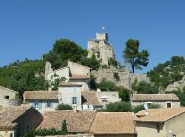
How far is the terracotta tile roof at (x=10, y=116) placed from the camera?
35219mm

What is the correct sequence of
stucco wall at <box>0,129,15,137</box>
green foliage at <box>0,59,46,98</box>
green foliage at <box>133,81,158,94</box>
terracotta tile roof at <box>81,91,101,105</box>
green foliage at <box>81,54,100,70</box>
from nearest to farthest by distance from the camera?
stucco wall at <box>0,129,15,137</box>, terracotta tile roof at <box>81,91,101,105</box>, green foliage at <box>0,59,46,98</box>, green foliage at <box>133,81,158,94</box>, green foliage at <box>81,54,100,70</box>

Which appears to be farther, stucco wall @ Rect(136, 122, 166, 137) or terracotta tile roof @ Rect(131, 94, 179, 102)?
terracotta tile roof @ Rect(131, 94, 179, 102)

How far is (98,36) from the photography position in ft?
279

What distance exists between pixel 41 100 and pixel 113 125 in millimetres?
18581

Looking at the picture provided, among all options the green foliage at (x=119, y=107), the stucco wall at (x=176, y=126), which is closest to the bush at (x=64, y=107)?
the green foliage at (x=119, y=107)

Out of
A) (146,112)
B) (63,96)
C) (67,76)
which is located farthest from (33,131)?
(67,76)

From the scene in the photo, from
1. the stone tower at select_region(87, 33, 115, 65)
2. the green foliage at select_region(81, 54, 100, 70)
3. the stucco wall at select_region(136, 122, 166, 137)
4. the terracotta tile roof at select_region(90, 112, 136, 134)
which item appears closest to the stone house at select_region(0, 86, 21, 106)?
the terracotta tile roof at select_region(90, 112, 136, 134)

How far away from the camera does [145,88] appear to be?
6581 centimetres

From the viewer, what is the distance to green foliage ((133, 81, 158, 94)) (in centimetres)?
6538

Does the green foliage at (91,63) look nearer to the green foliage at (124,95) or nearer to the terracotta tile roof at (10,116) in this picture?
the green foliage at (124,95)

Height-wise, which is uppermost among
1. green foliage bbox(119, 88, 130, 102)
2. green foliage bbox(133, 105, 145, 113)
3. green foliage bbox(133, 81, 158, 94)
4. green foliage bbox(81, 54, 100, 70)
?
green foliage bbox(81, 54, 100, 70)

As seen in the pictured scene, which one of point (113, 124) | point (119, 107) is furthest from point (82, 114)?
point (119, 107)

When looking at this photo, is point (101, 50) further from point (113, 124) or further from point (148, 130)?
A: point (148, 130)

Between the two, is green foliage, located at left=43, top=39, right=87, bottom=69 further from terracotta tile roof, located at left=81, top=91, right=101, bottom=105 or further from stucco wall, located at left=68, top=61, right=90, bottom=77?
terracotta tile roof, located at left=81, top=91, right=101, bottom=105
